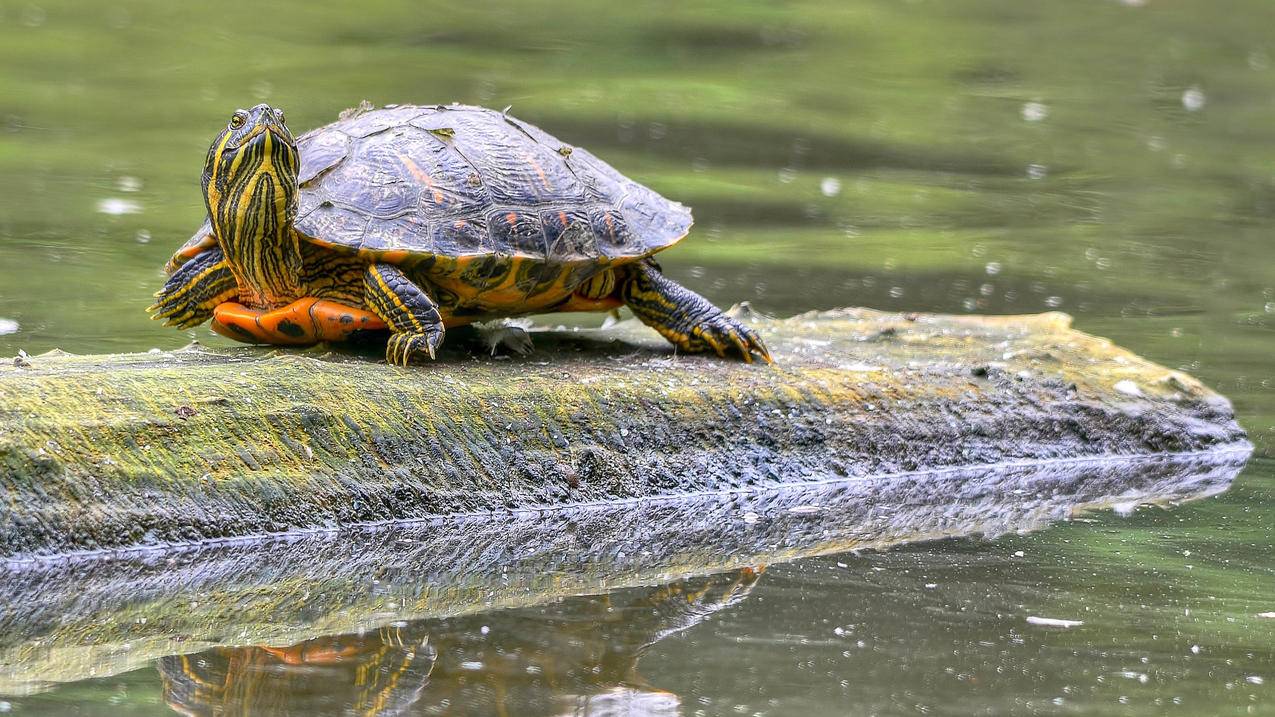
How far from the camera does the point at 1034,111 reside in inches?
562

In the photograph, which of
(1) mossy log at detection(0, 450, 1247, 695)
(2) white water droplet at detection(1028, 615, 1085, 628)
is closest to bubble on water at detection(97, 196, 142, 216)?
(1) mossy log at detection(0, 450, 1247, 695)

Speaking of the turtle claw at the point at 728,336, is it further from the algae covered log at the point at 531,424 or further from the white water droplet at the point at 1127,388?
the white water droplet at the point at 1127,388

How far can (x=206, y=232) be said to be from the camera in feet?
16.5

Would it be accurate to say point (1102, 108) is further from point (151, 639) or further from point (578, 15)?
point (151, 639)

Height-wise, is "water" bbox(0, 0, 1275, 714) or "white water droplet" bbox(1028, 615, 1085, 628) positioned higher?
"white water droplet" bbox(1028, 615, 1085, 628)

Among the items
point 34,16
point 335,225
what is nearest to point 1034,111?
point 34,16

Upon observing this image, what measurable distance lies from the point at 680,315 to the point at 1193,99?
1094cm

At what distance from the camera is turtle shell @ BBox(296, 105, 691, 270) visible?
4746 mm

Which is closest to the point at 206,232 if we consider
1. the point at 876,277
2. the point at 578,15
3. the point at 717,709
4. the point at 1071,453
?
the point at 717,709

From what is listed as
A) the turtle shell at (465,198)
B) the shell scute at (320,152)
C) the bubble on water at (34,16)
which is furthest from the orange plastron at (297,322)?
the bubble on water at (34,16)

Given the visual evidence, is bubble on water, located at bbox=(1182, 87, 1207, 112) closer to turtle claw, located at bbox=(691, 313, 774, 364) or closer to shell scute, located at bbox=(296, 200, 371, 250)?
turtle claw, located at bbox=(691, 313, 774, 364)

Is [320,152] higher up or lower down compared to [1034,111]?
higher up

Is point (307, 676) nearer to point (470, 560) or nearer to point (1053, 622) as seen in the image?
point (470, 560)

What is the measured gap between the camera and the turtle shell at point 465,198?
475 centimetres
